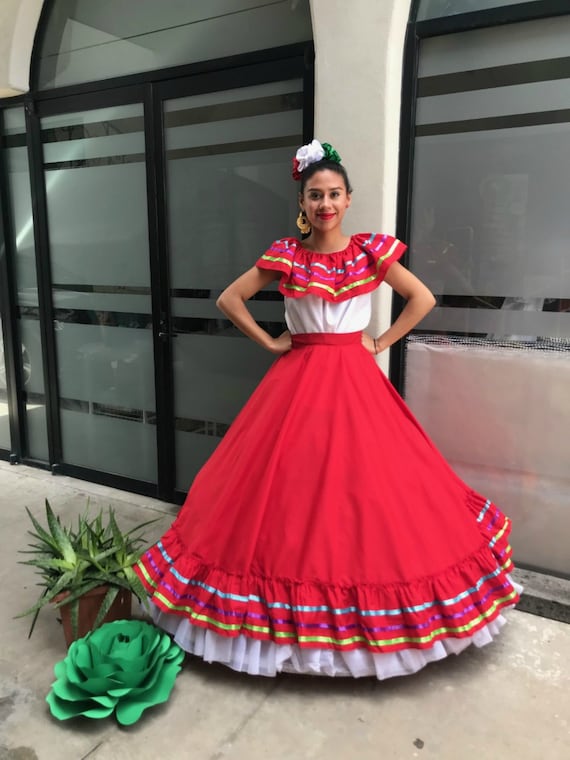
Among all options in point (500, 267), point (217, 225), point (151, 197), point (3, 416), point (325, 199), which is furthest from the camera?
point (3, 416)

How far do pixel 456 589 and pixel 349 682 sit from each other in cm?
52

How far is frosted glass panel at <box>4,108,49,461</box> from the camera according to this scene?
13.9 ft

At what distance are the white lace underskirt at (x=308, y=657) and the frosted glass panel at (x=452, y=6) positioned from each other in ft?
8.25

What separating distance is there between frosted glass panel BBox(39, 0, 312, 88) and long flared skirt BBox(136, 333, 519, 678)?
5.90 feet

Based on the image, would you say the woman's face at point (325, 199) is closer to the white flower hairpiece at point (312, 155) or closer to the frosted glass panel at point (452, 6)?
the white flower hairpiece at point (312, 155)

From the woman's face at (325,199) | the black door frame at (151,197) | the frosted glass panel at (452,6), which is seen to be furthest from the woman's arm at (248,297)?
the frosted glass panel at (452,6)

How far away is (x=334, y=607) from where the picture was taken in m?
2.05

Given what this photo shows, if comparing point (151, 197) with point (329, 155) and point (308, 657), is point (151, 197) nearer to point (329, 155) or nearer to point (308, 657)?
point (329, 155)

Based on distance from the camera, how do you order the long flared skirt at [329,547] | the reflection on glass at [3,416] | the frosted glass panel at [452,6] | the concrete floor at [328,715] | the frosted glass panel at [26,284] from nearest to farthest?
the concrete floor at [328,715] → the long flared skirt at [329,547] → the frosted glass panel at [452,6] → the frosted glass panel at [26,284] → the reflection on glass at [3,416]

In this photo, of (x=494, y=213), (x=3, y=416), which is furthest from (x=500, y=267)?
(x=3, y=416)

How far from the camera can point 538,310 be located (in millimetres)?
2783

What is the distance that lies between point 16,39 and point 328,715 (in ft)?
13.3

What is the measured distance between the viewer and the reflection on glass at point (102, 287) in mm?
3811

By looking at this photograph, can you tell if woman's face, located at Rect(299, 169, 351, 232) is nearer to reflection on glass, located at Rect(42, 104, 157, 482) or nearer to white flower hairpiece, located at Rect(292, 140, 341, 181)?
white flower hairpiece, located at Rect(292, 140, 341, 181)
